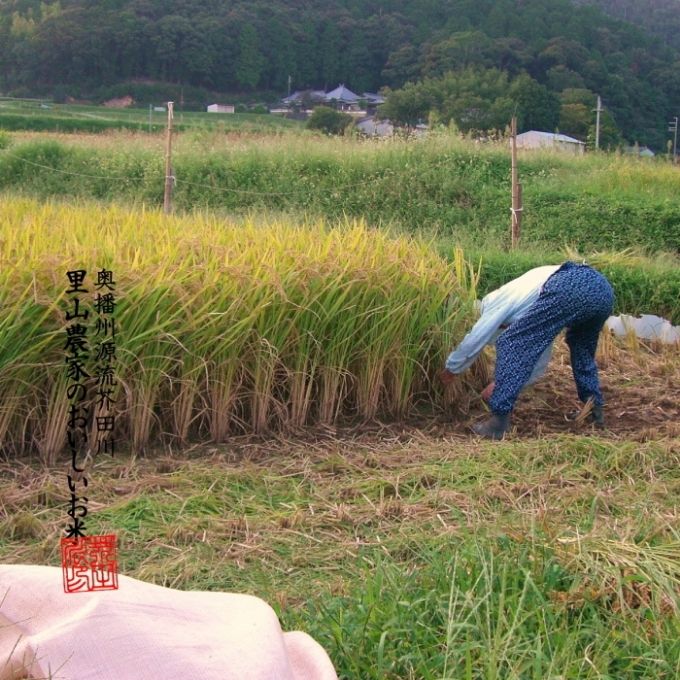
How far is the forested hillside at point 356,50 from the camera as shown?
17250 mm

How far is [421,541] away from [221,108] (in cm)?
1761

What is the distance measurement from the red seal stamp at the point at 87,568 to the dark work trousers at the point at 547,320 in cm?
256

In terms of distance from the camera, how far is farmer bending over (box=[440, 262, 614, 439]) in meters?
4.11

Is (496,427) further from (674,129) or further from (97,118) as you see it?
(97,118)

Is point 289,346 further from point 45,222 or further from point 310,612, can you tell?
point 310,612

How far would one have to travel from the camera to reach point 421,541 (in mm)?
2938

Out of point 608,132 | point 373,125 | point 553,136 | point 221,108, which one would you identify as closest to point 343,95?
point 373,125

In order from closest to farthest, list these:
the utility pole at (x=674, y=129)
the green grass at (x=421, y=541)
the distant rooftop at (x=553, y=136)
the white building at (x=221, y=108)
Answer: the green grass at (x=421, y=541) → the distant rooftop at (x=553, y=136) → the utility pole at (x=674, y=129) → the white building at (x=221, y=108)

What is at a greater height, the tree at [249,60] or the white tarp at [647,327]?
the tree at [249,60]

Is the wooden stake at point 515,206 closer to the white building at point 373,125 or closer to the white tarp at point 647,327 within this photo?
the white tarp at point 647,327

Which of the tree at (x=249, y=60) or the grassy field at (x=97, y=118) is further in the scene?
the grassy field at (x=97, y=118)

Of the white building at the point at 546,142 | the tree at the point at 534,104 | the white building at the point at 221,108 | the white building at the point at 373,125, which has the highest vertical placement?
the tree at the point at 534,104

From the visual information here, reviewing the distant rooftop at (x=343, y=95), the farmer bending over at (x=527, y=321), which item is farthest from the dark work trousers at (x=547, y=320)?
the distant rooftop at (x=343, y=95)

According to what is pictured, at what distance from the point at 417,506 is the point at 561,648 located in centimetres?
111
